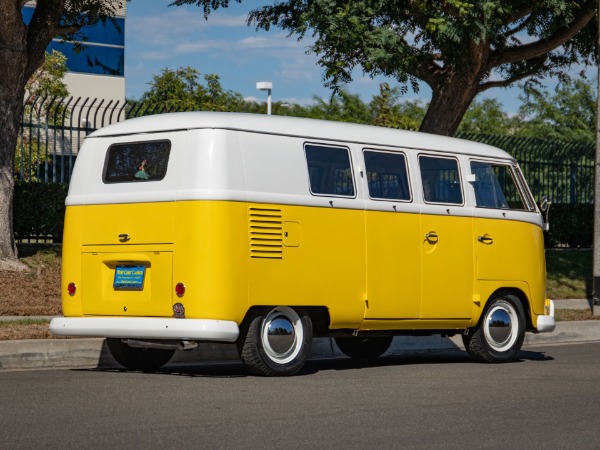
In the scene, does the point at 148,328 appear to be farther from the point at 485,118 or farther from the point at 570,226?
the point at 485,118

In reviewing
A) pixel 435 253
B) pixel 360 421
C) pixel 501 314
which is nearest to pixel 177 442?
pixel 360 421

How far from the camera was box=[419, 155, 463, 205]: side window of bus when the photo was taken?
12797 millimetres

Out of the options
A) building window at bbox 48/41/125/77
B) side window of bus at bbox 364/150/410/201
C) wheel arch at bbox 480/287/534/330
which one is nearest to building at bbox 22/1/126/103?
building window at bbox 48/41/125/77

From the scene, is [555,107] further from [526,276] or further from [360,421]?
[360,421]

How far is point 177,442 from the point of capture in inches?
292

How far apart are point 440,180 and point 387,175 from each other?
89cm

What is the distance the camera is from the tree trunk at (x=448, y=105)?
22484 mm

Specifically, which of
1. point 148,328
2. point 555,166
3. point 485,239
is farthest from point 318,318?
point 555,166

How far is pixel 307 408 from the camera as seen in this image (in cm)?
901

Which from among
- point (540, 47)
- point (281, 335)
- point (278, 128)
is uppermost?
point (540, 47)

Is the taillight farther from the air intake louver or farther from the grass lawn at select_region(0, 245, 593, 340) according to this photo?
the grass lawn at select_region(0, 245, 593, 340)

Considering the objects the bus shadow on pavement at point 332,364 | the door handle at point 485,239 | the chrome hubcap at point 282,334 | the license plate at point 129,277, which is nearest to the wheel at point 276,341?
the chrome hubcap at point 282,334

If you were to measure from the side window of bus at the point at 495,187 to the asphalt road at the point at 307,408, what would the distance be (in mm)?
2010

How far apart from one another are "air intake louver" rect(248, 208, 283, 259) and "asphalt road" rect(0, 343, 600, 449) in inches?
43.9
